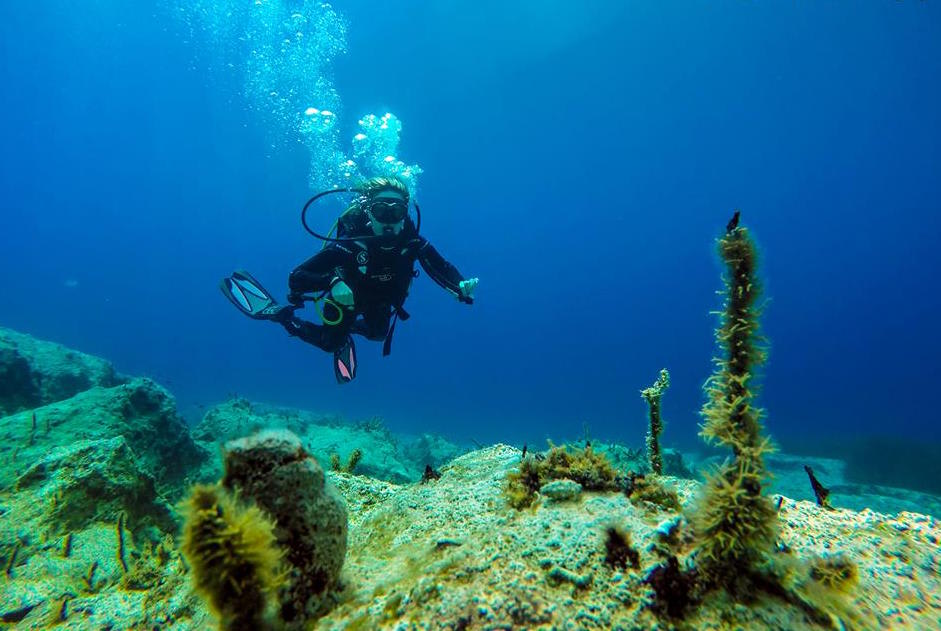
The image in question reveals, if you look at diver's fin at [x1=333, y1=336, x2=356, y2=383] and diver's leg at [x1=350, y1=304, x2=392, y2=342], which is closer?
diver's leg at [x1=350, y1=304, x2=392, y2=342]

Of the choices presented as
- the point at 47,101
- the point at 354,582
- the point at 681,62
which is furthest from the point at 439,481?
the point at 47,101

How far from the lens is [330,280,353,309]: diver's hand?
22.3 feet

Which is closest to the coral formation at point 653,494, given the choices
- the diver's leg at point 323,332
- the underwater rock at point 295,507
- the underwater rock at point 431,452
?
the underwater rock at point 295,507

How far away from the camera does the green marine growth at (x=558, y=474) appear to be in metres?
2.38

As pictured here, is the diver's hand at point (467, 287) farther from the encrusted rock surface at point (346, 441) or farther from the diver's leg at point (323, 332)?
the encrusted rock surface at point (346, 441)

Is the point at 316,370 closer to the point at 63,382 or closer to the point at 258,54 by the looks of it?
the point at 258,54

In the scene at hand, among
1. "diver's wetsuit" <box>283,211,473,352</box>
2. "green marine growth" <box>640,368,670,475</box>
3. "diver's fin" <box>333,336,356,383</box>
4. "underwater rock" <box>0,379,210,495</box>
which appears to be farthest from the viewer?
"diver's fin" <box>333,336,356,383</box>

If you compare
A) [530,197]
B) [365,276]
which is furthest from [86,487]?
[530,197]

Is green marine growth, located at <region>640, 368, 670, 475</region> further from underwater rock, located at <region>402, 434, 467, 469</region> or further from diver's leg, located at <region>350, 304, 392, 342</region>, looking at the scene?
underwater rock, located at <region>402, 434, 467, 469</region>

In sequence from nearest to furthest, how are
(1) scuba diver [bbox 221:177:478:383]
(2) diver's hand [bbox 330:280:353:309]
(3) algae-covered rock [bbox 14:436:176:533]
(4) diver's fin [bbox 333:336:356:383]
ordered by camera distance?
1. (3) algae-covered rock [bbox 14:436:176:533]
2. (2) diver's hand [bbox 330:280:353:309]
3. (1) scuba diver [bbox 221:177:478:383]
4. (4) diver's fin [bbox 333:336:356:383]

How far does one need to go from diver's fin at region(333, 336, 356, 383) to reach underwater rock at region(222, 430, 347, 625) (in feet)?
19.7

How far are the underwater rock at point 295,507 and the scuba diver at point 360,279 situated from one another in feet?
17.0

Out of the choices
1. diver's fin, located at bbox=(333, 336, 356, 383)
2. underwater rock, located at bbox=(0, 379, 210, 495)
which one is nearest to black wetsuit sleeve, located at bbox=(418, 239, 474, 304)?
diver's fin, located at bbox=(333, 336, 356, 383)

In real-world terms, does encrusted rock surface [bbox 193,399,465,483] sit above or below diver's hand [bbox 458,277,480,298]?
below
